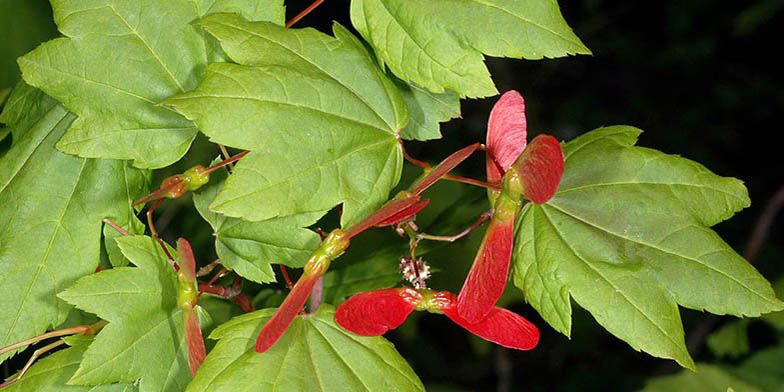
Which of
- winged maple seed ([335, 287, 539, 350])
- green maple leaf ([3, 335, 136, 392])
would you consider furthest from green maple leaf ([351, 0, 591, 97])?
green maple leaf ([3, 335, 136, 392])

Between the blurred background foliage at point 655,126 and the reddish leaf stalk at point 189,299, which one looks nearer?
the reddish leaf stalk at point 189,299

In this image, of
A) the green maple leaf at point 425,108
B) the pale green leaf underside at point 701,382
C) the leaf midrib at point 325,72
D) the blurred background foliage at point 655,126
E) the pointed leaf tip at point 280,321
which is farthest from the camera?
the blurred background foliage at point 655,126

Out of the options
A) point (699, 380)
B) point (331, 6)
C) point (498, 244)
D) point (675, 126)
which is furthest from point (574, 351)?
point (498, 244)

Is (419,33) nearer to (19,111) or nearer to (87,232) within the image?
(87,232)

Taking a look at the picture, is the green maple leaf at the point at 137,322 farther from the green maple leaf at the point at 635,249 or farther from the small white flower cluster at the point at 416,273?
the green maple leaf at the point at 635,249

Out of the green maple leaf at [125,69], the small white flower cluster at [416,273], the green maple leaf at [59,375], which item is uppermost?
the green maple leaf at [125,69]

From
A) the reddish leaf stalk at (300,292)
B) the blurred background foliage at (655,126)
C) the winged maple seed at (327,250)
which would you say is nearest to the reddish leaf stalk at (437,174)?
the winged maple seed at (327,250)
